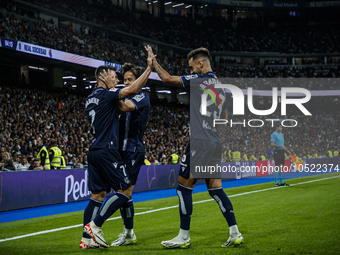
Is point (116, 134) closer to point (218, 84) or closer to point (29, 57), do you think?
point (218, 84)

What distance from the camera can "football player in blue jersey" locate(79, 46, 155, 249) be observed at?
469cm

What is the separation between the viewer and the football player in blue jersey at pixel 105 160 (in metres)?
4.69

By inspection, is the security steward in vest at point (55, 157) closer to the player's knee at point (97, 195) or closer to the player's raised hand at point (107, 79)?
the player's knee at point (97, 195)

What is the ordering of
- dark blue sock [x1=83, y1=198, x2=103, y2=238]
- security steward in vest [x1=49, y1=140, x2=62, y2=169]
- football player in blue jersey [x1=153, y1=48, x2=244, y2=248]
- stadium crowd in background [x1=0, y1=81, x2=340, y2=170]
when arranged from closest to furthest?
1. football player in blue jersey [x1=153, y1=48, x2=244, y2=248]
2. dark blue sock [x1=83, y1=198, x2=103, y2=238]
3. security steward in vest [x1=49, y1=140, x2=62, y2=169]
4. stadium crowd in background [x1=0, y1=81, x2=340, y2=170]

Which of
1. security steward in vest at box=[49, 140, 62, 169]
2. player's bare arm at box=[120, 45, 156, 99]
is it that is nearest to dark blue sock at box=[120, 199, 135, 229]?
player's bare arm at box=[120, 45, 156, 99]

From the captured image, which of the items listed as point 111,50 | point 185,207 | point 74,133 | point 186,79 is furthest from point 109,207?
point 111,50

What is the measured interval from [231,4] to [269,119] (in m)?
18.5

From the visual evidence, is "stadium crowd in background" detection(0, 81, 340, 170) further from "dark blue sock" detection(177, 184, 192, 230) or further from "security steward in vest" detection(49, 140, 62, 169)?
"dark blue sock" detection(177, 184, 192, 230)

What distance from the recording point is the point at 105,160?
4730 millimetres

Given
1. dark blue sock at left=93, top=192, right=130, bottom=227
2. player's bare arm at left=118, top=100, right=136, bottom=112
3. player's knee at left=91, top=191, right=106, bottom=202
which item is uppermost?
player's bare arm at left=118, top=100, right=136, bottom=112

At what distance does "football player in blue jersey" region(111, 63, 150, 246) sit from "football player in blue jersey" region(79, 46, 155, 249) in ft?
0.94

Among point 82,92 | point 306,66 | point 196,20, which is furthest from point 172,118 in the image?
point 306,66

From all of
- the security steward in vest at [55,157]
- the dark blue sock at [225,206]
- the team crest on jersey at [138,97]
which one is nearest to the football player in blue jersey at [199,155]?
the dark blue sock at [225,206]

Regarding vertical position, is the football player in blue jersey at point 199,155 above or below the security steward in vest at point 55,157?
above
